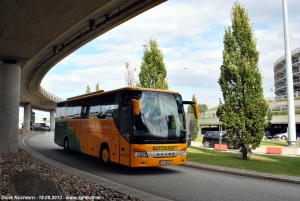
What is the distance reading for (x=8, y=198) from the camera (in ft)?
18.5

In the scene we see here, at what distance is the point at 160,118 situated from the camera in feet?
37.9

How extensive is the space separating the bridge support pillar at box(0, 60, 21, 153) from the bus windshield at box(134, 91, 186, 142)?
8.57 m

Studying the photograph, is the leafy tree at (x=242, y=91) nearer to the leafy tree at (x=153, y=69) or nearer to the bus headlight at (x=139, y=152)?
the bus headlight at (x=139, y=152)

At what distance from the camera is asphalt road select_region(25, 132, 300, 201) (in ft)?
27.4

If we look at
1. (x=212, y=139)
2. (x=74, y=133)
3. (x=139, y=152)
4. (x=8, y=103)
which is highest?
(x=8, y=103)

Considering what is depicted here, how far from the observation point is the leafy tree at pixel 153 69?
88.5 feet

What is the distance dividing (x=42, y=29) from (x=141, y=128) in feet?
17.3

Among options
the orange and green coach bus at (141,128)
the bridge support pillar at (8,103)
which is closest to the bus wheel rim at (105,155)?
the orange and green coach bus at (141,128)

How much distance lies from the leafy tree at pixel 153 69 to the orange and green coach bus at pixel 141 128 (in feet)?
43.5

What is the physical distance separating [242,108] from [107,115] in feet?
24.6

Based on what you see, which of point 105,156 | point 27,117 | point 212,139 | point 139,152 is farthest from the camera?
point 27,117

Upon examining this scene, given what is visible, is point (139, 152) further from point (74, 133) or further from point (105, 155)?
point (74, 133)

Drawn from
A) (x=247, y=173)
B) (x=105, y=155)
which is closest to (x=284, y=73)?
(x=247, y=173)

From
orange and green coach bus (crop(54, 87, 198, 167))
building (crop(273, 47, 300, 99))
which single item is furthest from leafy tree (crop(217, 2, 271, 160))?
building (crop(273, 47, 300, 99))
